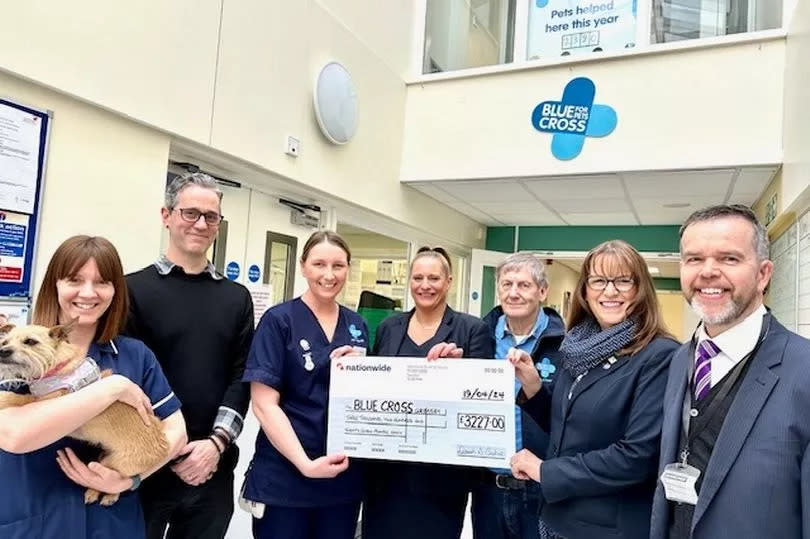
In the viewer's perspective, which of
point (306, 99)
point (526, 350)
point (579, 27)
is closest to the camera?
point (526, 350)

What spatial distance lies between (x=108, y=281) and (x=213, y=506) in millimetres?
748

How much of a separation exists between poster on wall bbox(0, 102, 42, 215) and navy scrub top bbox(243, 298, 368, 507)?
3.39 feet

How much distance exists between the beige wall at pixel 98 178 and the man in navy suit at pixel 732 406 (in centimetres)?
210

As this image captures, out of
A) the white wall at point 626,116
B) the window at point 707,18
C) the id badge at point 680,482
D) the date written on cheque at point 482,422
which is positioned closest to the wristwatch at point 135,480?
the date written on cheque at point 482,422

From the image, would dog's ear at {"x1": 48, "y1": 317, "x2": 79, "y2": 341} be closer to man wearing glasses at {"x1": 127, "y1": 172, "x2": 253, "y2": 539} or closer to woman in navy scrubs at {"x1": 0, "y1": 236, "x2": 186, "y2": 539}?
woman in navy scrubs at {"x1": 0, "y1": 236, "x2": 186, "y2": 539}

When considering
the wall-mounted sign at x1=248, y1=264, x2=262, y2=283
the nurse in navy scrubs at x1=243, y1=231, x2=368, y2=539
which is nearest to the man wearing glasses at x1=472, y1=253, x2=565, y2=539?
the nurse in navy scrubs at x1=243, y1=231, x2=368, y2=539

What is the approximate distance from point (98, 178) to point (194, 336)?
108 cm

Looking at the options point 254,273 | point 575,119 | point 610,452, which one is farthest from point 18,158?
point 575,119

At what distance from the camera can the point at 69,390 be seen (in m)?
1.12

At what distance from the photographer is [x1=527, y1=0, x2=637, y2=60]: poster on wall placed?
4582mm

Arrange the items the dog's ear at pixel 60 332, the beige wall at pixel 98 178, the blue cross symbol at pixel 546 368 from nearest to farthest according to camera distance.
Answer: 1. the dog's ear at pixel 60 332
2. the blue cross symbol at pixel 546 368
3. the beige wall at pixel 98 178

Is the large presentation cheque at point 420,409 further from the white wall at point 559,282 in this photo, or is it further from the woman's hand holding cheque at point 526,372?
the white wall at point 559,282

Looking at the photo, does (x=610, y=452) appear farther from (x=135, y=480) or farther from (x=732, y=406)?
(x=135, y=480)

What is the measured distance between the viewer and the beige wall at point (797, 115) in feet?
9.45
